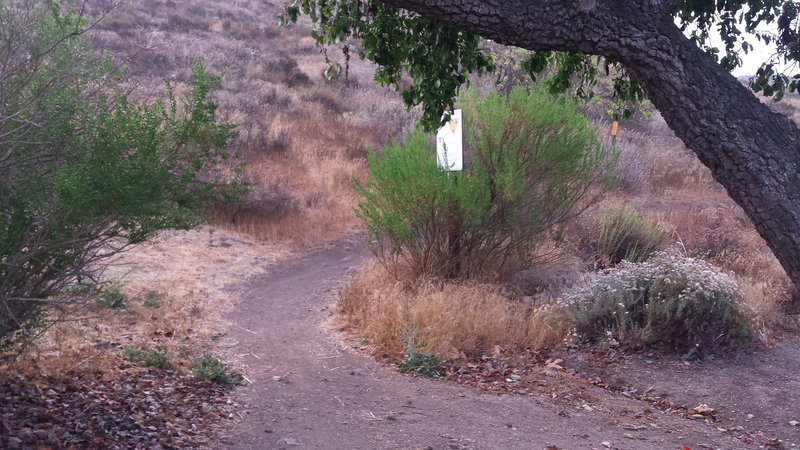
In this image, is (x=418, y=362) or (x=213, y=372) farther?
(x=418, y=362)

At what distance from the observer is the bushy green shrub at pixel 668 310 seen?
7.29 metres

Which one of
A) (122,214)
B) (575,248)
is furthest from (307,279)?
(122,214)

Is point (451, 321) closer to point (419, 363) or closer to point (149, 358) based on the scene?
point (419, 363)

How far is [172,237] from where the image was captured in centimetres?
1116

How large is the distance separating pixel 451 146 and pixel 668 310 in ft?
10.1

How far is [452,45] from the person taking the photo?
511 cm

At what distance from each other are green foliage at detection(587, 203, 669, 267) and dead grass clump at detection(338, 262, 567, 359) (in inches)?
116

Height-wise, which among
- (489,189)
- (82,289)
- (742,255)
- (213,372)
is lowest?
(213,372)

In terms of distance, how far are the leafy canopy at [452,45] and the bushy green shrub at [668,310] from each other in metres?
2.31

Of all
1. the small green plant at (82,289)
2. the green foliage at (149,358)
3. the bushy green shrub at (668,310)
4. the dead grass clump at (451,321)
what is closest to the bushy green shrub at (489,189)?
the dead grass clump at (451,321)

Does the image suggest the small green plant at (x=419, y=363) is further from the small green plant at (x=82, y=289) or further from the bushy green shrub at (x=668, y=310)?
the small green plant at (x=82, y=289)

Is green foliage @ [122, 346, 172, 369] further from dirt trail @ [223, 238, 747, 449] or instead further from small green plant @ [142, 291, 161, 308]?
small green plant @ [142, 291, 161, 308]

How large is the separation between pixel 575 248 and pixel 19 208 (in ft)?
26.9

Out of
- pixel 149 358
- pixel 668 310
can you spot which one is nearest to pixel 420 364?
pixel 149 358
